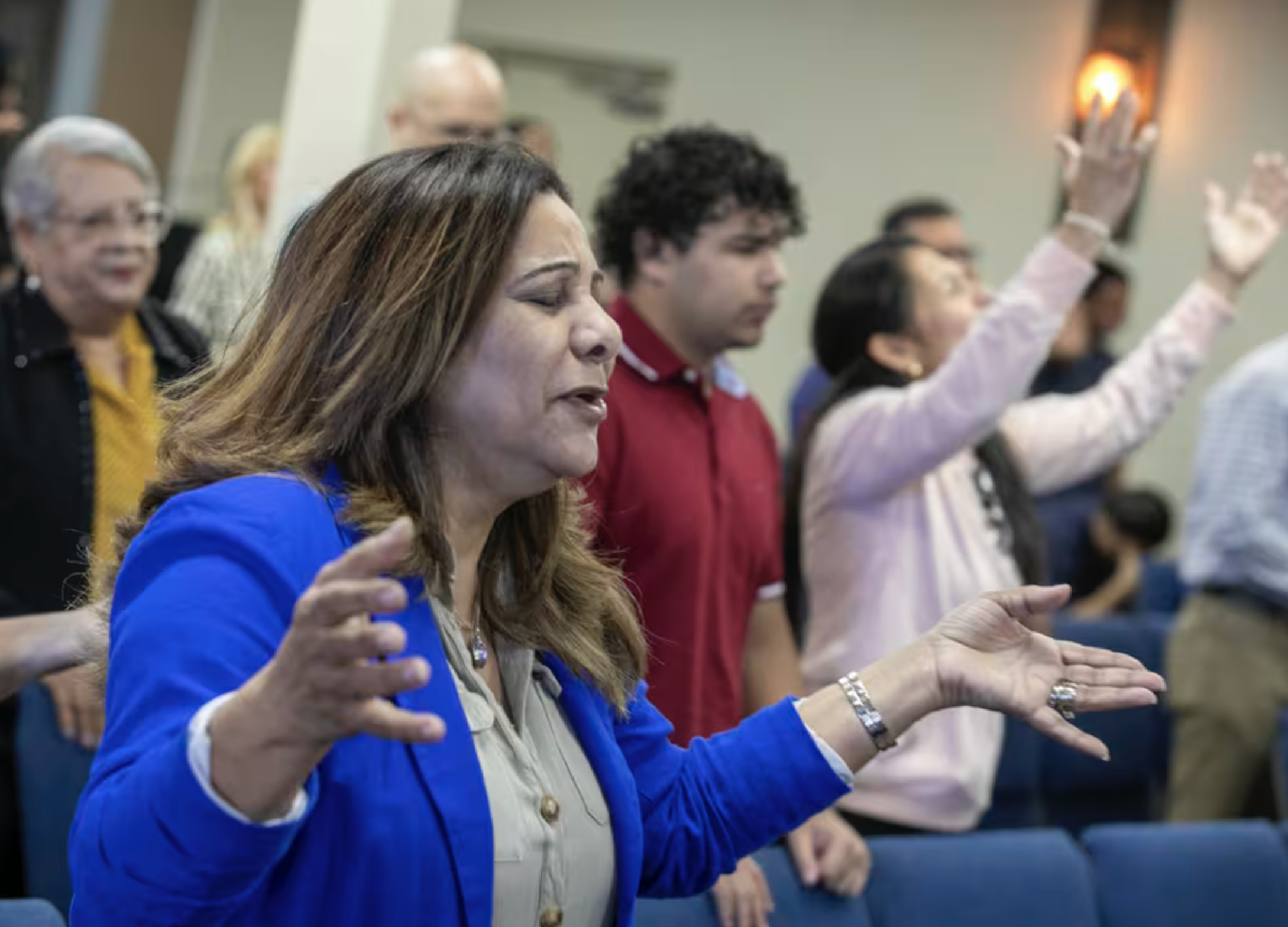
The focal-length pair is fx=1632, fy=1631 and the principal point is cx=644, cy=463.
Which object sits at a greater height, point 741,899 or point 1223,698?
point 741,899

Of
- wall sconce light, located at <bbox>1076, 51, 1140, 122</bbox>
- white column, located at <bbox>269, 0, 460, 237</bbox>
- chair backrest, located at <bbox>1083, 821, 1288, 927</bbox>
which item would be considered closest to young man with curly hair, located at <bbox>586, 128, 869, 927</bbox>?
chair backrest, located at <bbox>1083, 821, 1288, 927</bbox>

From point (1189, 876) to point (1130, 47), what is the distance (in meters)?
5.12

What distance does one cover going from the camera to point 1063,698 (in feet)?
4.77

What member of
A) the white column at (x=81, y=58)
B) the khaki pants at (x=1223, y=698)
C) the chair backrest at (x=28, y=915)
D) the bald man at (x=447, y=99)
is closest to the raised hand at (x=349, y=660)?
the chair backrest at (x=28, y=915)

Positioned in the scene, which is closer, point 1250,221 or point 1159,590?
point 1250,221

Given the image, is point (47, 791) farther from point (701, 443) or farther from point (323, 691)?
point (323, 691)

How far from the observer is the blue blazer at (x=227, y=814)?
1.03m

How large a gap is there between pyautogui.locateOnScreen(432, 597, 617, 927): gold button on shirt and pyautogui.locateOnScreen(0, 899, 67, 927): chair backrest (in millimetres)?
560

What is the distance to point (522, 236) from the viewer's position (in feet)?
4.53

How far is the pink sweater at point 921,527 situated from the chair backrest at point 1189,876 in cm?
26

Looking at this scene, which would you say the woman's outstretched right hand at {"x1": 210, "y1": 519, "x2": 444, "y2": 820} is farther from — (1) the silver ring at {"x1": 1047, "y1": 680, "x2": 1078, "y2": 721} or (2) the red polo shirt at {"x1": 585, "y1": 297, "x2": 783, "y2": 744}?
(2) the red polo shirt at {"x1": 585, "y1": 297, "x2": 783, "y2": 744}

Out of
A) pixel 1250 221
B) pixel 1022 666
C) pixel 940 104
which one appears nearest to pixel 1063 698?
pixel 1022 666

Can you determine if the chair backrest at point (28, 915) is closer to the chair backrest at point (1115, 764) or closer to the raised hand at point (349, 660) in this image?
the raised hand at point (349, 660)

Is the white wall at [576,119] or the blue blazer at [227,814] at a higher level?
the white wall at [576,119]
